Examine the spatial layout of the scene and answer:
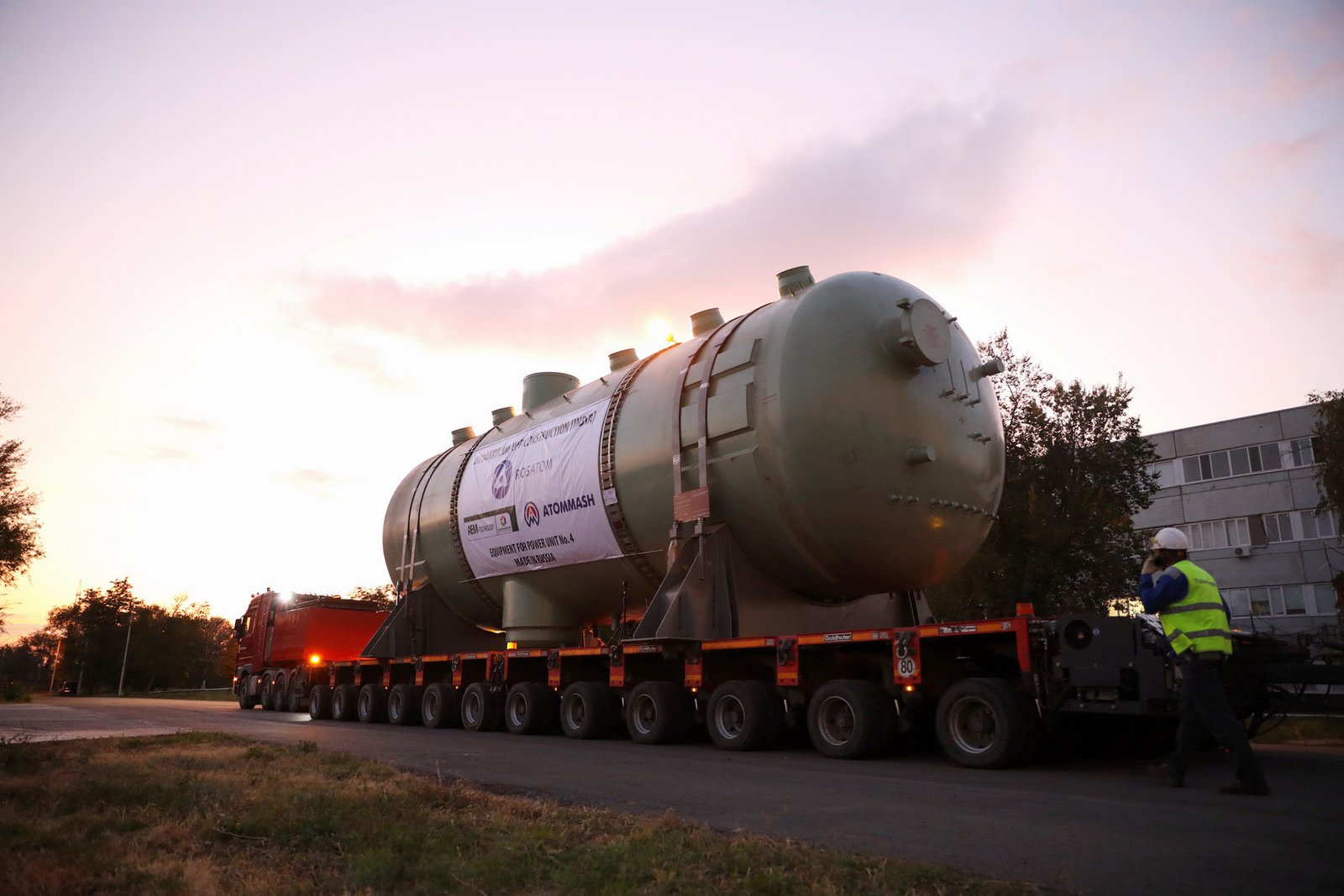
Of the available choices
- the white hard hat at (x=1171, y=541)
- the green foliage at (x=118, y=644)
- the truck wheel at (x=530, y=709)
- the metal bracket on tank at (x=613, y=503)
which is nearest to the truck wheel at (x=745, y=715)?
the metal bracket on tank at (x=613, y=503)

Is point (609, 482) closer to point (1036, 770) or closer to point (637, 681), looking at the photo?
point (637, 681)

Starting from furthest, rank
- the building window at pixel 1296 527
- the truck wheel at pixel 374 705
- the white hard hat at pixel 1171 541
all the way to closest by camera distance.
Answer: the building window at pixel 1296 527, the truck wheel at pixel 374 705, the white hard hat at pixel 1171 541

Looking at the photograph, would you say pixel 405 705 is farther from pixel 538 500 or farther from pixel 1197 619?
pixel 1197 619

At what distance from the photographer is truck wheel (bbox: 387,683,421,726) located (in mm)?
16828

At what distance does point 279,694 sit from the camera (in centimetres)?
2412

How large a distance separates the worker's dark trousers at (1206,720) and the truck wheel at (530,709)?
9.18m

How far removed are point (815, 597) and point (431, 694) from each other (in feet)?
25.9

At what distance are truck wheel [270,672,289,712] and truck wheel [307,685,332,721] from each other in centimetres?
370

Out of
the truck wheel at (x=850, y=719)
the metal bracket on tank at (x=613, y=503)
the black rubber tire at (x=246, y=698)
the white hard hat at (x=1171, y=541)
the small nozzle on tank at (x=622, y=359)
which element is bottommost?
the black rubber tire at (x=246, y=698)

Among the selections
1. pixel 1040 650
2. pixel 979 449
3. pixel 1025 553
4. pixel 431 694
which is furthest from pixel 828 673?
pixel 1025 553

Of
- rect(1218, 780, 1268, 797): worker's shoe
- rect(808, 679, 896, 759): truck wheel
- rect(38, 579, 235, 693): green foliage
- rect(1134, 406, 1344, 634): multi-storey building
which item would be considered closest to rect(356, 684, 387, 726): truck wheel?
rect(808, 679, 896, 759): truck wheel

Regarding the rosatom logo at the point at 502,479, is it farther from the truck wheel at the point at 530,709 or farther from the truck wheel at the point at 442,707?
the truck wheel at the point at 442,707

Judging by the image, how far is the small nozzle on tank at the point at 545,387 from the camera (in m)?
16.6

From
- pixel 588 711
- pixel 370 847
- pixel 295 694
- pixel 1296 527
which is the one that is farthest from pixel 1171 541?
pixel 1296 527
